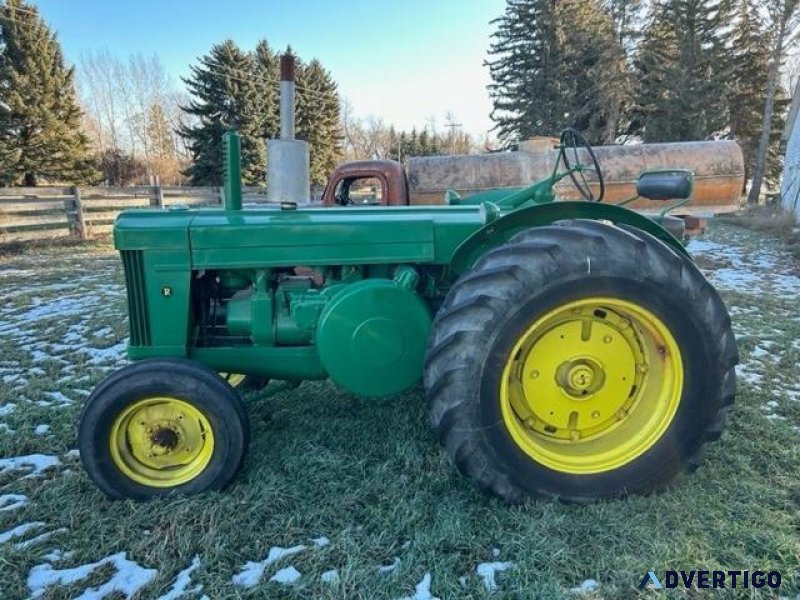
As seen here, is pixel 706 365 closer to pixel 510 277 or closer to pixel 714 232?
pixel 510 277

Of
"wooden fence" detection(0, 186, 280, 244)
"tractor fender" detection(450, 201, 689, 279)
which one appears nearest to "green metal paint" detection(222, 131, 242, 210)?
"tractor fender" detection(450, 201, 689, 279)

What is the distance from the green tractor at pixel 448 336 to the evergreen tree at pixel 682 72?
80.3 ft

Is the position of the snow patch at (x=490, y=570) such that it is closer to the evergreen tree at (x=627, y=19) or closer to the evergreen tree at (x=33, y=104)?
the evergreen tree at (x=33, y=104)

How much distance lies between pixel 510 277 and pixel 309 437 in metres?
1.41

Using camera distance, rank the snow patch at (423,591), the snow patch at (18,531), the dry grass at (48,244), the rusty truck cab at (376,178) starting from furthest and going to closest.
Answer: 1. the dry grass at (48,244)
2. the rusty truck cab at (376,178)
3. the snow patch at (18,531)
4. the snow patch at (423,591)

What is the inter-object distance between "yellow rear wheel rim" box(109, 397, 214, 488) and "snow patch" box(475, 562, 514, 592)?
118cm

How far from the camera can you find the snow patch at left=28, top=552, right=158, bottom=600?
5.57 feet

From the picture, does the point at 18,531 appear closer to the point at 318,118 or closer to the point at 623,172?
the point at 623,172

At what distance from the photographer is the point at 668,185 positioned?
243 centimetres

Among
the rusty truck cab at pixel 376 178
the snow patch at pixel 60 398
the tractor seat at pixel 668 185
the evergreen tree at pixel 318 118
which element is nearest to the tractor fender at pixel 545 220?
the tractor seat at pixel 668 185

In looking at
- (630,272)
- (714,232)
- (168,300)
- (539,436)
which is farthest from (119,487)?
(714,232)

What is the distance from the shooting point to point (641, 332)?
2.15m

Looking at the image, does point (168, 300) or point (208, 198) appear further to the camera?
point (208, 198)

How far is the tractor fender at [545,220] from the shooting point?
90.0 inches
